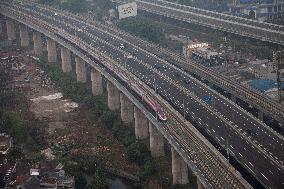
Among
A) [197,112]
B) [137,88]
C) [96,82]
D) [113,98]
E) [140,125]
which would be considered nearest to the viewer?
[197,112]

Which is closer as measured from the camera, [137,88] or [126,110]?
[137,88]

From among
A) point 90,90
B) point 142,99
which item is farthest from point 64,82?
point 142,99

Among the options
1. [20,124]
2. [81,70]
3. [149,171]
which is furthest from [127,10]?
[149,171]

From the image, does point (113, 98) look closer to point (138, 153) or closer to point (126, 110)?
point (126, 110)

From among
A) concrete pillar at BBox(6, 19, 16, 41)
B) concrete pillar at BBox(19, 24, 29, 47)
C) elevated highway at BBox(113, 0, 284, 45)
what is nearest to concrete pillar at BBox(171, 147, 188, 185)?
Answer: elevated highway at BBox(113, 0, 284, 45)

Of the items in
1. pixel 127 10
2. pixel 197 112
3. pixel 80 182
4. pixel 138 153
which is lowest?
pixel 80 182

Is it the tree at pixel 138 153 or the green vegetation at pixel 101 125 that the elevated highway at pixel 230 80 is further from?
the tree at pixel 138 153

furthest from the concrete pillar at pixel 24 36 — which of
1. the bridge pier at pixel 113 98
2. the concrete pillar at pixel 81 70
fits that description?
the bridge pier at pixel 113 98
